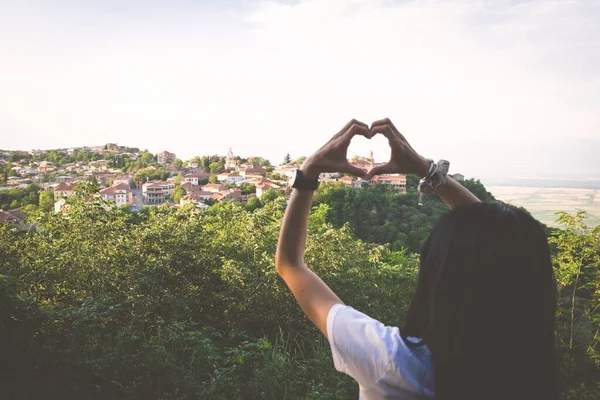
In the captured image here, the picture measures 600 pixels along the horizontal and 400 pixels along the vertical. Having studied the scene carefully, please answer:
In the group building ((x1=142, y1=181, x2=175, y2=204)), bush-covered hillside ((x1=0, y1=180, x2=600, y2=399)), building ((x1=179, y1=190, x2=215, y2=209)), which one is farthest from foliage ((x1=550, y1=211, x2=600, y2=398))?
building ((x1=142, y1=181, x2=175, y2=204))

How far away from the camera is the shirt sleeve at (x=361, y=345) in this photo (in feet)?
1.90

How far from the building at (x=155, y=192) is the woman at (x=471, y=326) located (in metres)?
41.6

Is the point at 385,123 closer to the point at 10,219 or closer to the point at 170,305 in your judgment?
the point at 170,305

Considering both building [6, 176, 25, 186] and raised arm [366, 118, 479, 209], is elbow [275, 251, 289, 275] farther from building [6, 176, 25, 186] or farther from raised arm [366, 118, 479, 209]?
building [6, 176, 25, 186]

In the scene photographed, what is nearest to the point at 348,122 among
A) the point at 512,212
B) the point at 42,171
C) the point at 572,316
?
the point at 512,212

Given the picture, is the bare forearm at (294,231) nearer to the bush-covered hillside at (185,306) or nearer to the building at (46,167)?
the bush-covered hillside at (185,306)

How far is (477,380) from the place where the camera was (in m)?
0.56

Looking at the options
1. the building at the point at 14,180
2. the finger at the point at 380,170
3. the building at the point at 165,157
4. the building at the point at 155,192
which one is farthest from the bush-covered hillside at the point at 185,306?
the building at the point at 165,157

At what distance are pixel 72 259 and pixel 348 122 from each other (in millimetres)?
4464

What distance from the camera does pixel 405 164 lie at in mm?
852

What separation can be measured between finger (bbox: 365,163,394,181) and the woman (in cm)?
16

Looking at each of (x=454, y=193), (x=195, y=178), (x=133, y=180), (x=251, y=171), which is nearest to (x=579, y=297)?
(x=454, y=193)

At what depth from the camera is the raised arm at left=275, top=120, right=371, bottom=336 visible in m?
0.70

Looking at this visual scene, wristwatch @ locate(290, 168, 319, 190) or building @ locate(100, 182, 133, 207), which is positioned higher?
wristwatch @ locate(290, 168, 319, 190)
